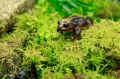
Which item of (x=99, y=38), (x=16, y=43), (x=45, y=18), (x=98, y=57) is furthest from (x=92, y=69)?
(x=45, y=18)

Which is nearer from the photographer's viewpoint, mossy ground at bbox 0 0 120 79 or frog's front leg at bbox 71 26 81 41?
mossy ground at bbox 0 0 120 79

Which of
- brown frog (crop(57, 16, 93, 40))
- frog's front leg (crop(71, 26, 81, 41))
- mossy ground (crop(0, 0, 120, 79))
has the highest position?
brown frog (crop(57, 16, 93, 40))

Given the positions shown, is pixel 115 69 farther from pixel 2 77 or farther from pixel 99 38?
pixel 2 77

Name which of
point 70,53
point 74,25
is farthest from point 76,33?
point 70,53

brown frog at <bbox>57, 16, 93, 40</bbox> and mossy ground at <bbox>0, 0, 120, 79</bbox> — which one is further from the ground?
brown frog at <bbox>57, 16, 93, 40</bbox>

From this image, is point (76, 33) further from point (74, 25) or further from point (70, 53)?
point (70, 53)
